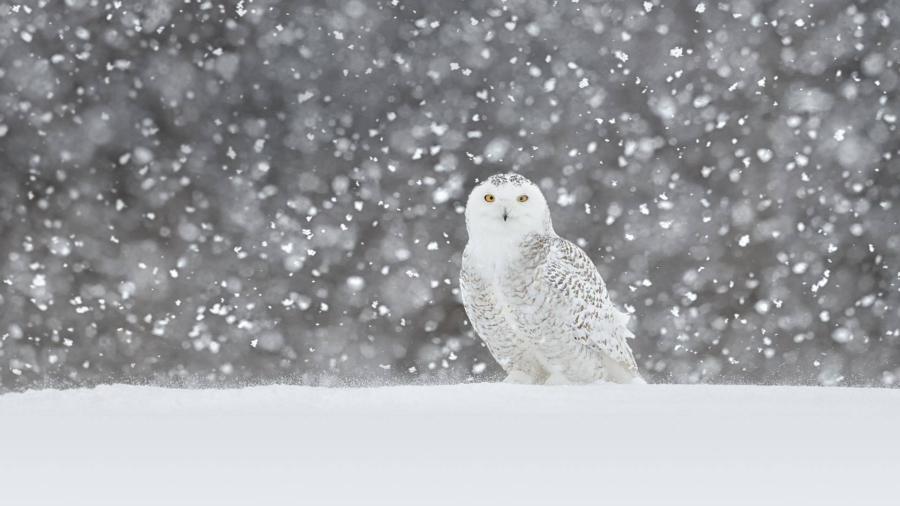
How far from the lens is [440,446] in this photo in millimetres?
981

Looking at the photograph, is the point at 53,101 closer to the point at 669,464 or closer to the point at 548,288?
the point at 548,288

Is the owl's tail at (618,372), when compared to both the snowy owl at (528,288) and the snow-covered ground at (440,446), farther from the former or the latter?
the snow-covered ground at (440,446)

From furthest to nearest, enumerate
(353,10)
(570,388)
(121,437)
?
(353,10) → (570,388) → (121,437)

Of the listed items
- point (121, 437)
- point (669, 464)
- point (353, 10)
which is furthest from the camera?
point (353, 10)

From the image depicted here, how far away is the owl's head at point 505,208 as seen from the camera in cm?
147

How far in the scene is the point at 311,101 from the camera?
85.4 inches

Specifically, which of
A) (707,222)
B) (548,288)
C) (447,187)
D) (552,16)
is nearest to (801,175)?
(707,222)

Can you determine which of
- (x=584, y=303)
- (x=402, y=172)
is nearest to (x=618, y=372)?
(x=584, y=303)

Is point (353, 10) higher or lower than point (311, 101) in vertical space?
higher

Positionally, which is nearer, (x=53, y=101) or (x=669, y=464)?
(x=669, y=464)

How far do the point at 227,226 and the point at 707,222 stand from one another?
1291mm

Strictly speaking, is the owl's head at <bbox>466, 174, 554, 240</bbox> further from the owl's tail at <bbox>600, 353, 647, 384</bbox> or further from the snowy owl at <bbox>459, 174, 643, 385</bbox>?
the owl's tail at <bbox>600, 353, 647, 384</bbox>

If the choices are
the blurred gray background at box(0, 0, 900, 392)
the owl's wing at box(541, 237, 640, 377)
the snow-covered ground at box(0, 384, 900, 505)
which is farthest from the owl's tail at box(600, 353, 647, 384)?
the blurred gray background at box(0, 0, 900, 392)

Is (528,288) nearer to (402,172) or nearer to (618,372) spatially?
(618,372)
